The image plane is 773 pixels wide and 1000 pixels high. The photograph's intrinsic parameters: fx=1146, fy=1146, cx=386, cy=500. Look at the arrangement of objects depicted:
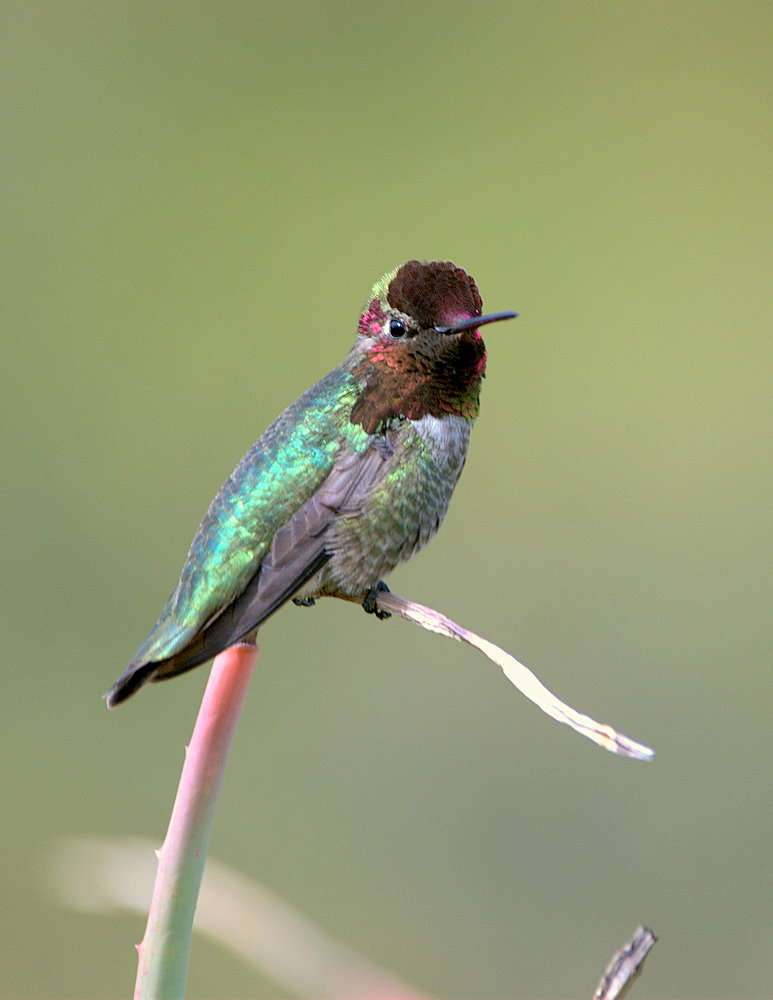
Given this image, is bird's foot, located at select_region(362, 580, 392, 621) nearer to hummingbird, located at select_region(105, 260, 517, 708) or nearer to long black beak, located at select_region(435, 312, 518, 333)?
hummingbird, located at select_region(105, 260, 517, 708)

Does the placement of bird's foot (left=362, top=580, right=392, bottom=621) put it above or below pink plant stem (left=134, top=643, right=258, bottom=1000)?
above

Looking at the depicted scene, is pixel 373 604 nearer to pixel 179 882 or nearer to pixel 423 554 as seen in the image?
pixel 179 882

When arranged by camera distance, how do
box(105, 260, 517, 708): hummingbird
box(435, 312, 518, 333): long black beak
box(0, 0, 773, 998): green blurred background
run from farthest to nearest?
box(0, 0, 773, 998): green blurred background, box(105, 260, 517, 708): hummingbird, box(435, 312, 518, 333): long black beak

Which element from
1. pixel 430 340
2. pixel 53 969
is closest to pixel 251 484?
pixel 430 340

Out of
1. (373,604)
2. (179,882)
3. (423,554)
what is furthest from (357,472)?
(423,554)

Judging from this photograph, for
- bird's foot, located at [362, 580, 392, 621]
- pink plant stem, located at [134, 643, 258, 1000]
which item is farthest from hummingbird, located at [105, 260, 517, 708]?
pink plant stem, located at [134, 643, 258, 1000]

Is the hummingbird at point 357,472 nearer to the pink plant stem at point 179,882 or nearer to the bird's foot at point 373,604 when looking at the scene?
the bird's foot at point 373,604

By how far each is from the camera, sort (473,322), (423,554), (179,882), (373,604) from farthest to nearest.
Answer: (423,554) < (373,604) < (473,322) < (179,882)

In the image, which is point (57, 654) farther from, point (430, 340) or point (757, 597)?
point (430, 340)
